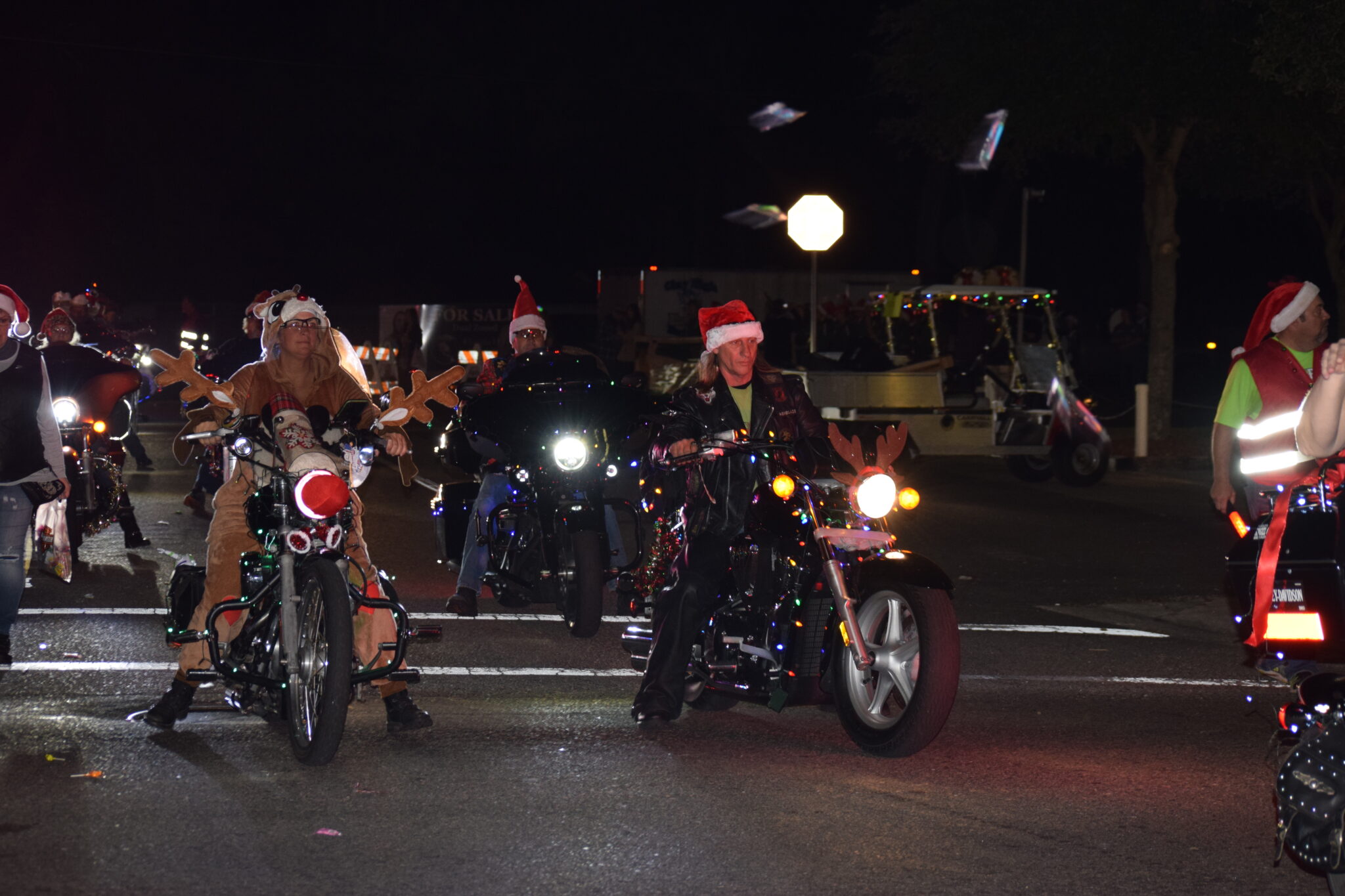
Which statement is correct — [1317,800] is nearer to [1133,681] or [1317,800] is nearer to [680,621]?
[680,621]

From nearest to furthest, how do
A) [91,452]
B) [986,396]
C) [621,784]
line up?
[621,784], [91,452], [986,396]

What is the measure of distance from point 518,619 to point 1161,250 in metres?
15.1

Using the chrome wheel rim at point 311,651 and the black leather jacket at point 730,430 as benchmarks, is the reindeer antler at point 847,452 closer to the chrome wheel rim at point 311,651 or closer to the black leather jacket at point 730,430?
the black leather jacket at point 730,430

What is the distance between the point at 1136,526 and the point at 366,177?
48792 millimetres

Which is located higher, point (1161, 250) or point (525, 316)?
point (1161, 250)

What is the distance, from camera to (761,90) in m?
40.2

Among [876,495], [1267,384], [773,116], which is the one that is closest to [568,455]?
[876,495]

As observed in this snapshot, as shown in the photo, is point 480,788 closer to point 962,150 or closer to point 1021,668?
point 1021,668

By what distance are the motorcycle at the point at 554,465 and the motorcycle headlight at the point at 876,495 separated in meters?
3.04

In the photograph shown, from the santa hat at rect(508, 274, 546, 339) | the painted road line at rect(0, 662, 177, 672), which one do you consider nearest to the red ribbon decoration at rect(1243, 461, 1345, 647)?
the painted road line at rect(0, 662, 177, 672)

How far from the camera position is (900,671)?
255 inches

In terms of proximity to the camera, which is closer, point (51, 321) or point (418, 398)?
point (418, 398)

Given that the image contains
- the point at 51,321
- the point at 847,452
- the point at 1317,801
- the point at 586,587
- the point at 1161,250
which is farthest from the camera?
the point at 1161,250

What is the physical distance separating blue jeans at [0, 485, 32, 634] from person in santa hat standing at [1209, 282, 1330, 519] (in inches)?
216
